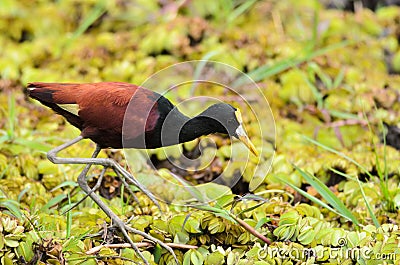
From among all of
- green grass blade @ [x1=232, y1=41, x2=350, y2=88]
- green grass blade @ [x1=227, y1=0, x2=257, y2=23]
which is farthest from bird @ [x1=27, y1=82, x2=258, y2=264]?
green grass blade @ [x1=227, y1=0, x2=257, y2=23]

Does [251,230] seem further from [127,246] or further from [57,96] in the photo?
[57,96]

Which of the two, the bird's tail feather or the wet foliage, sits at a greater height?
the bird's tail feather

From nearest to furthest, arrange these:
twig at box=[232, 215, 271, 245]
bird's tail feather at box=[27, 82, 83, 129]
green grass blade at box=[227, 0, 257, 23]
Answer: twig at box=[232, 215, 271, 245] → bird's tail feather at box=[27, 82, 83, 129] → green grass blade at box=[227, 0, 257, 23]

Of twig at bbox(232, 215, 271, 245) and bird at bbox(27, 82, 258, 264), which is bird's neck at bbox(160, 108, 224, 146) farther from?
twig at bbox(232, 215, 271, 245)

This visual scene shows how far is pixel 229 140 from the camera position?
425 centimetres

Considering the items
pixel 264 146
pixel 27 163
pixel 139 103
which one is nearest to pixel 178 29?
pixel 264 146

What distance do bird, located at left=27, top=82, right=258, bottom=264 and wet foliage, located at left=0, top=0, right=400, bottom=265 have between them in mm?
314

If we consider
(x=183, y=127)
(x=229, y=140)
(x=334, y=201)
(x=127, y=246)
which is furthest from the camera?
(x=229, y=140)

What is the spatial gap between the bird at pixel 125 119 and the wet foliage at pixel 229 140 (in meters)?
0.31

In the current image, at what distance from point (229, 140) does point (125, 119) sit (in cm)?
150

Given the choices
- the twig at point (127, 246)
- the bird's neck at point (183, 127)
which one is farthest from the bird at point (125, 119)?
the twig at point (127, 246)

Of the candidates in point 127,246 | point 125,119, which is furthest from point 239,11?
point 127,246

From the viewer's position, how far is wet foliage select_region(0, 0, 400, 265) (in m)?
2.84

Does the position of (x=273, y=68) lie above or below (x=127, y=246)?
above
